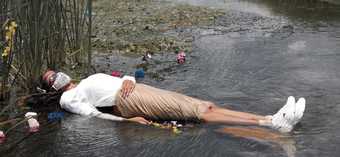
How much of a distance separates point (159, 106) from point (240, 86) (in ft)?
6.84

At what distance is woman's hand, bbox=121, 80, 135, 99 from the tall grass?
5.21ft

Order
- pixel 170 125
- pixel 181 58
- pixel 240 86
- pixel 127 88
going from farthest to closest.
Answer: pixel 181 58, pixel 240 86, pixel 127 88, pixel 170 125

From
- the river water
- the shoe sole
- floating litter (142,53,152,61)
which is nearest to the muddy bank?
floating litter (142,53,152,61)

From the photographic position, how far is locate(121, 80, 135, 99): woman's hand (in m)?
7.72

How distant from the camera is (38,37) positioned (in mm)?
8508

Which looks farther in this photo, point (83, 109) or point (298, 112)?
point (83, 109)

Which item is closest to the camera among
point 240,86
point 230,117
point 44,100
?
point 230,117

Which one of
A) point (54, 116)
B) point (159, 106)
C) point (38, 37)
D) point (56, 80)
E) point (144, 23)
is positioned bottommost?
point (54, 116)

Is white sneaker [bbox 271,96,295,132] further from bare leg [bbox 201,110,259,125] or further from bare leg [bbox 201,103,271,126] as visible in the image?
bare leg [bbox 201,110,259,125]

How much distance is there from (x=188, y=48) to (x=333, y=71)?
3604 millimetres

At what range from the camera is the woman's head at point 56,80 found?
809cm

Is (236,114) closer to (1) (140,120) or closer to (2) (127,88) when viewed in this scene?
(1) (140,120)

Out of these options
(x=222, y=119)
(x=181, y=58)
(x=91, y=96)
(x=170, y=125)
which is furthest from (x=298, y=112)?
(x=181, y=58)

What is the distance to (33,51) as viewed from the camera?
857 cm
